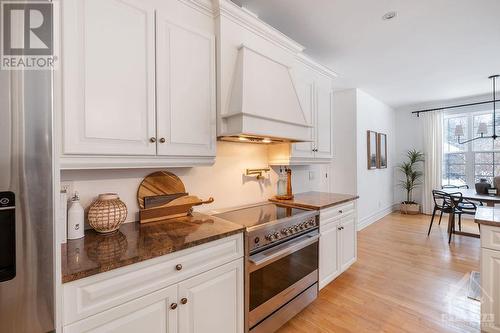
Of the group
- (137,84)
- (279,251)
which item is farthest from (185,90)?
(279,251)

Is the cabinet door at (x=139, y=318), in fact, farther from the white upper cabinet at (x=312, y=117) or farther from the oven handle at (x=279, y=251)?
the white upper cabinet at (x=312, y=117)

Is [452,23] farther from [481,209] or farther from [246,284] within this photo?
[246,284]

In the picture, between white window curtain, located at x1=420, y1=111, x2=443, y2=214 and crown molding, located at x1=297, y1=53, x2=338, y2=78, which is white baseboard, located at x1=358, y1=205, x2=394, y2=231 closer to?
white window curtain, located at x1=420, y1=111, x2=443, y2=214

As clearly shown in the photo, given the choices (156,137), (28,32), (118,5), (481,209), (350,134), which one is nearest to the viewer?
(28,32)

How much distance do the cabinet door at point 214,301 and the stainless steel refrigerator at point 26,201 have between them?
2.05 feet

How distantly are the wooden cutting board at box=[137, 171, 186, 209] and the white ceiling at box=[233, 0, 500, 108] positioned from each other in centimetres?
155

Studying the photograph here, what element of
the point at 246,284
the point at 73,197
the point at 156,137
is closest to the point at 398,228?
the point at 246,284

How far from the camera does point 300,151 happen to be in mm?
2549

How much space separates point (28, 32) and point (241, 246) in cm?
138

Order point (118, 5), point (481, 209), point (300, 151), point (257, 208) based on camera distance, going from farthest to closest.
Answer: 1. point (300, 151)
2. point (257, 208)
3. point (481, 209)
4. point (118, 5)

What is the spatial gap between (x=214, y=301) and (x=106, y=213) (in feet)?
2.66

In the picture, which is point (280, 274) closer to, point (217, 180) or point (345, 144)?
point (217, 180)

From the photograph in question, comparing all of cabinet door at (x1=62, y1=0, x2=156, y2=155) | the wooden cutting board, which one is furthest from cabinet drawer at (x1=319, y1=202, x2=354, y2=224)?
cabinet door at (x1=62, y1=0, x2=156, y2=155)

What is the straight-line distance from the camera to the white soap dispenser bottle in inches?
50.6
